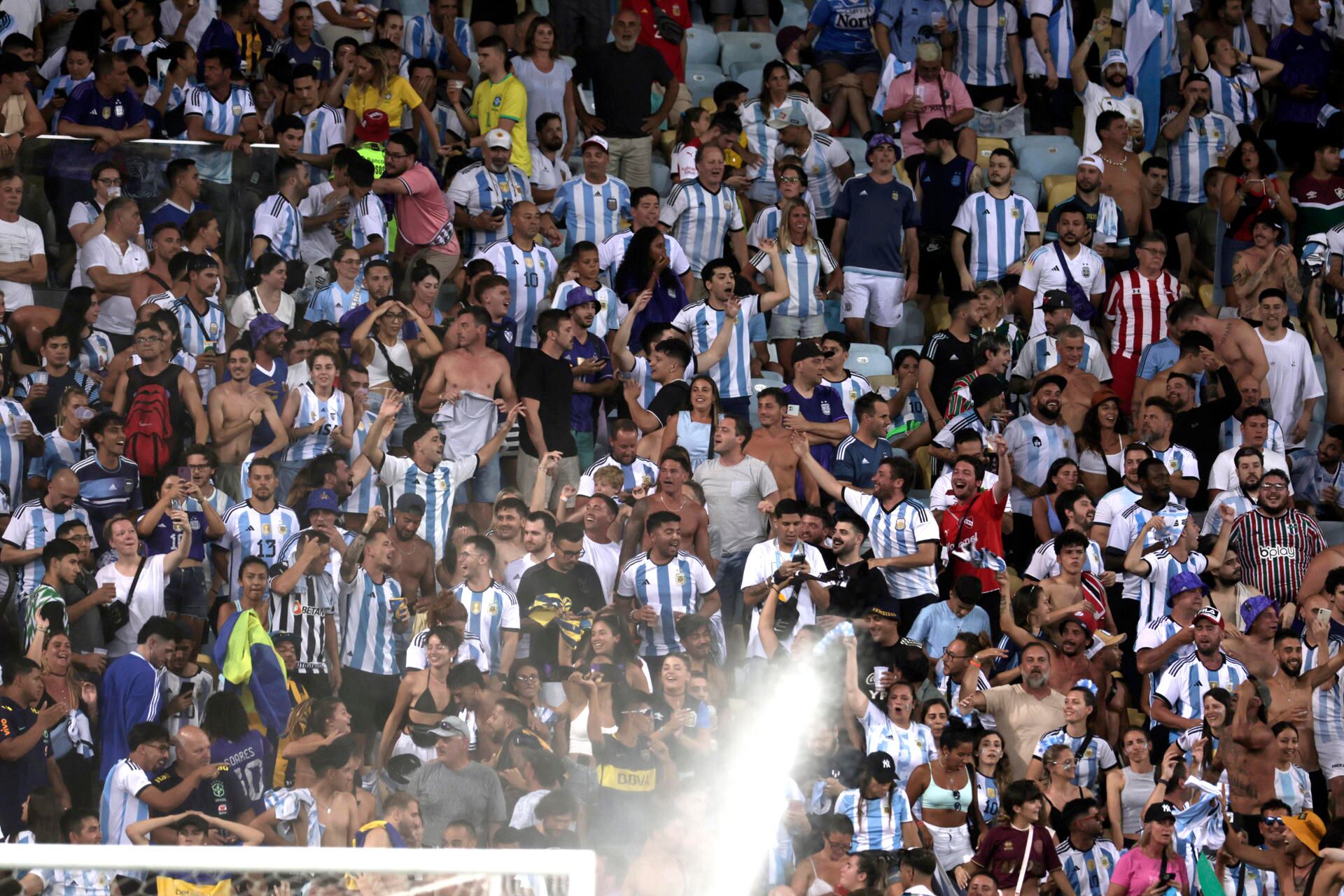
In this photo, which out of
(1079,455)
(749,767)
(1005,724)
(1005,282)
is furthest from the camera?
(1005,282)

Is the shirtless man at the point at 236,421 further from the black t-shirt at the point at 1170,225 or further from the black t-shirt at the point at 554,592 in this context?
the black t-shirt at the point at 1170,225

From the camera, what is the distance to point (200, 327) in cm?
1169

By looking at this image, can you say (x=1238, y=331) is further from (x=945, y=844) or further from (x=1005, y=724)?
(x=945, y=844)

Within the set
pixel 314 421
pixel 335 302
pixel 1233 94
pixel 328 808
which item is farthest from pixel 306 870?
pixel 1233 94

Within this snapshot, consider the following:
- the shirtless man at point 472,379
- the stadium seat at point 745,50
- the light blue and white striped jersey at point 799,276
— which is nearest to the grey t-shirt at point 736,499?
the shirtless man at point 472,379

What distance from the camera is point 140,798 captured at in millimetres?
9531

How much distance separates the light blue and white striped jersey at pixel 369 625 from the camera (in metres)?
10.6

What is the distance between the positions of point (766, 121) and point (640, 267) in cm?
215

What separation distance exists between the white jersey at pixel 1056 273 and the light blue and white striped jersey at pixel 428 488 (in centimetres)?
445

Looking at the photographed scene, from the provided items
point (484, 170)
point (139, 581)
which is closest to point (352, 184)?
point (484, 170)

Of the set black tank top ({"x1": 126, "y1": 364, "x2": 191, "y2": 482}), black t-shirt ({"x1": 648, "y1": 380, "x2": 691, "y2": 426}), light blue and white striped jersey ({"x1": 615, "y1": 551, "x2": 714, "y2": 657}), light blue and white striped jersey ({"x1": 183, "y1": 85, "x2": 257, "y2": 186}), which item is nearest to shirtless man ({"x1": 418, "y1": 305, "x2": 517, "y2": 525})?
black t-shirt ({"x1": 648, "y1": 380, "x2": 691, "y2": 426})

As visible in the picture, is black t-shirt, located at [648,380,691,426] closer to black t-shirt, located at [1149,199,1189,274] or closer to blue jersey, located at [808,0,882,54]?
blue jersey, located at [808,0,882,54]

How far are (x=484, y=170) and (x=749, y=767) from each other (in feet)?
16.0

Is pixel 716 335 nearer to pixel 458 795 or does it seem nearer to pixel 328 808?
pixel 458 795
